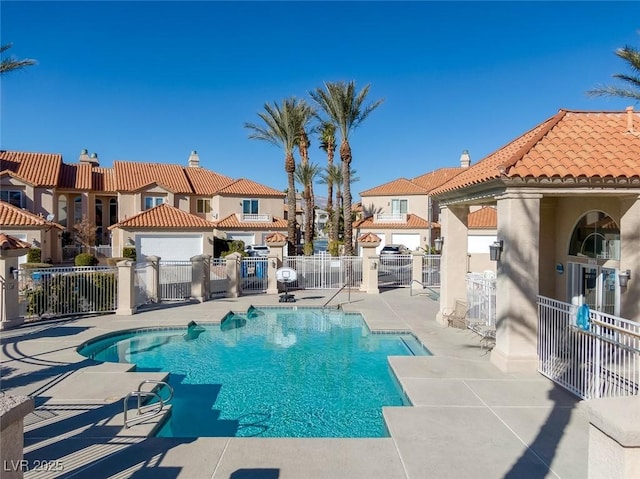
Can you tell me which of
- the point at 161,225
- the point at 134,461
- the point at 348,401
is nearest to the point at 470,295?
the point at 348,401

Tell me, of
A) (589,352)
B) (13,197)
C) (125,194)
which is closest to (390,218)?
(125,194)

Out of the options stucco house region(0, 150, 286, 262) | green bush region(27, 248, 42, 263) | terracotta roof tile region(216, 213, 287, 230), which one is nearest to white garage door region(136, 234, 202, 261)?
stucco house region(0, 150, 286, 262)

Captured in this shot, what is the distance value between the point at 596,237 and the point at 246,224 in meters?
34.4

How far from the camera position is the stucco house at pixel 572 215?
8.52 m

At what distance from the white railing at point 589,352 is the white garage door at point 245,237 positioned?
1344 inches

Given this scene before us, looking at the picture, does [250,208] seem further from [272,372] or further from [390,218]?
[272,372]

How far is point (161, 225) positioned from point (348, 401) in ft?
77.6

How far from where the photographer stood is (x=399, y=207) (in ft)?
152

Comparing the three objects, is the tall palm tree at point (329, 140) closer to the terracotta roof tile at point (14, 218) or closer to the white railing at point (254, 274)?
the white railing at point (254, 274)

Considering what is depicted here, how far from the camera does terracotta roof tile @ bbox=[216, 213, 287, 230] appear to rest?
133 ft

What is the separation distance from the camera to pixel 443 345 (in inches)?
442

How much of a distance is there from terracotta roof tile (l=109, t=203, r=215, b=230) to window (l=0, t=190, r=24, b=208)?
46.0ft

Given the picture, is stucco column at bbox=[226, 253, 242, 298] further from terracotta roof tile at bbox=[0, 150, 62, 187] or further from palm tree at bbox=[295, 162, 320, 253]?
terracotta roof tile at bbox=[0, 150, 62, 187]

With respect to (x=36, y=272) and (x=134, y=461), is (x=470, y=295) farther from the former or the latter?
(x=36, y=272)
